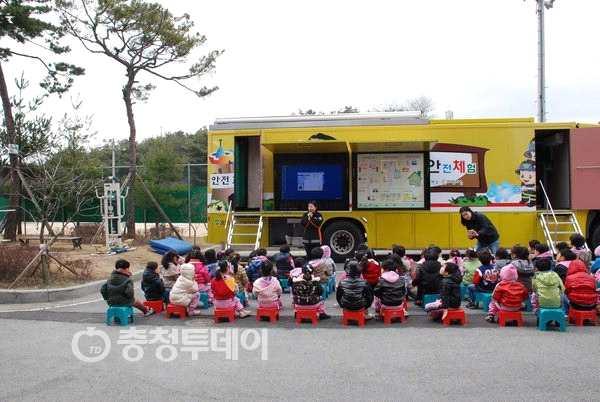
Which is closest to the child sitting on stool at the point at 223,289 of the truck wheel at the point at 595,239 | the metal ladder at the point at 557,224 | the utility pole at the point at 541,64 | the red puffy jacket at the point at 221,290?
the red puffy jacket at the point at 221,290

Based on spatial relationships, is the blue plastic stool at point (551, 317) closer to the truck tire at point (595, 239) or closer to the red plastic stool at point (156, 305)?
the red plastic stool at point (156, 305)

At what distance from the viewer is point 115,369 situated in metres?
5.88

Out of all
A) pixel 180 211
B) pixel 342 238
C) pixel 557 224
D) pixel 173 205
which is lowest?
pixel 342 238

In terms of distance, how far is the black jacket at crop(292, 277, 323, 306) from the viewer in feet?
26.1

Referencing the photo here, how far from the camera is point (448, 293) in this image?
310 inches

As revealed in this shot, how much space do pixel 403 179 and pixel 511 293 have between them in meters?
6.46

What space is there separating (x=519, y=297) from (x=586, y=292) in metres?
0.88

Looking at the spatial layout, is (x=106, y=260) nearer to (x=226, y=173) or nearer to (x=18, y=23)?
(x=226, y=173)

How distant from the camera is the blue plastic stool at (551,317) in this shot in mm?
7375

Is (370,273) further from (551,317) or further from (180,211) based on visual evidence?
(180,211)

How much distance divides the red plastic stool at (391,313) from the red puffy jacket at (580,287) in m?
2.22

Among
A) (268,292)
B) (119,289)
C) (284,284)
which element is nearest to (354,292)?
(268,292)

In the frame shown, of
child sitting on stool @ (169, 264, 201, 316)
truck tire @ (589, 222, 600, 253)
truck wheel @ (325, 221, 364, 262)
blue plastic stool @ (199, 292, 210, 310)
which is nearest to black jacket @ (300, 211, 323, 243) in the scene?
truck wheel @ (325, 221, 364, 262)

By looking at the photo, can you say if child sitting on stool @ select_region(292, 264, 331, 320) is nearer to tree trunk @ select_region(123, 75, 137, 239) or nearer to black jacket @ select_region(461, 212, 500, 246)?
black jacket @ select_region(461, 212, 500, 246)
